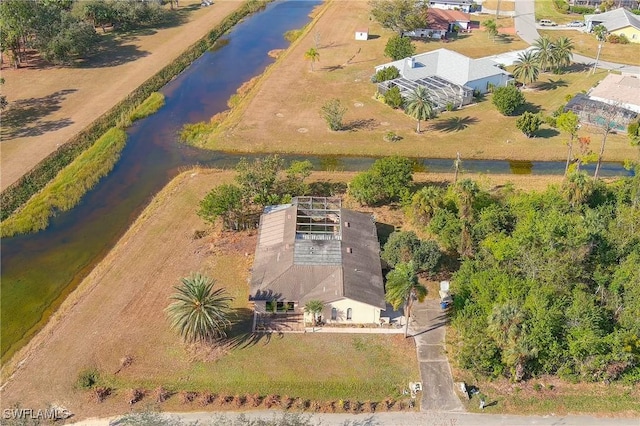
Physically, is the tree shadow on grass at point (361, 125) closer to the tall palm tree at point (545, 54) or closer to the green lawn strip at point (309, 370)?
the tall palm tree at point (545, 54)

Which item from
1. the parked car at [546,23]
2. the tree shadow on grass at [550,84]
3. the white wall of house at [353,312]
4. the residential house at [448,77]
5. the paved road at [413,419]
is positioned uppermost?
the parked car at [546,23]

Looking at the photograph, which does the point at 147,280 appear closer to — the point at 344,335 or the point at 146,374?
the point at 146,374

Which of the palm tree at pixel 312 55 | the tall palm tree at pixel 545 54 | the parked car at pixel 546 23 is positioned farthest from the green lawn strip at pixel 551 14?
the palm tree at pixel 312 55

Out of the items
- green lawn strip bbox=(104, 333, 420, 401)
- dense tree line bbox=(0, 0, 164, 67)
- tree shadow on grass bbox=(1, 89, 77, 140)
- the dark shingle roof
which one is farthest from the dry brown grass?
dense tree line bbox=(0, 0, 164, 67)

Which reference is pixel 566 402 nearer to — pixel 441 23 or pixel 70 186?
pixel 70 186

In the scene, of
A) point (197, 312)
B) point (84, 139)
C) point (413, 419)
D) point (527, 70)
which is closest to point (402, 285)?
point (413, 419)

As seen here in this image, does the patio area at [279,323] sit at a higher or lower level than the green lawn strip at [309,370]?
higher
